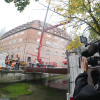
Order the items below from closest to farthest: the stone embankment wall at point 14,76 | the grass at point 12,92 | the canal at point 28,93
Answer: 1. the canal at point 28,93
2. the grass at point 12,92
3. the stone embankment wall at point 14,76

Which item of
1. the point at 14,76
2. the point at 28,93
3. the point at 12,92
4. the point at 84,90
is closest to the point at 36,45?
the point at 14,76

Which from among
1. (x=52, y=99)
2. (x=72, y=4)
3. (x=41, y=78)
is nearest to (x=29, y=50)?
(x=41, y=78)

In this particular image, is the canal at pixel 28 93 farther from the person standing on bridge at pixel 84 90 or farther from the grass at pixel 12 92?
the person standing on bridge at pixel 84 90

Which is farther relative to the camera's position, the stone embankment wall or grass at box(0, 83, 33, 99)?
the stone embankment wall

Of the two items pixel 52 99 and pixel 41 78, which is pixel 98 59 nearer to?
pixel 52 99

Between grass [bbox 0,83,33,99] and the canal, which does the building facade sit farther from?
grass [bbox 0,83,33,99]

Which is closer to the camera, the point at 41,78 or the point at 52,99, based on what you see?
the point at 52,99

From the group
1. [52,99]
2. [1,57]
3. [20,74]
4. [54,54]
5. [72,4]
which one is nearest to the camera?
[72,4]

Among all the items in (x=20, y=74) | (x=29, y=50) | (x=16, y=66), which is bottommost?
(x=20, y=74)

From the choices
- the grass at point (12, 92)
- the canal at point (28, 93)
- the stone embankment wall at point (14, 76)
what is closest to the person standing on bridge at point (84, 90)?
the canal at point (28, 93)

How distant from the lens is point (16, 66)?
11500 millimetres

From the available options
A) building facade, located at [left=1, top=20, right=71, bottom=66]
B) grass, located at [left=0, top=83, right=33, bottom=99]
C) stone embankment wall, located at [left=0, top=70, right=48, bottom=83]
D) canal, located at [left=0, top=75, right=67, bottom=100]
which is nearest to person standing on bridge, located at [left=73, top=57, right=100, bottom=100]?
canal, located at [left=0, top=75, right=67, bottom=100]

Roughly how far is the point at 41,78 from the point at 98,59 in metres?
14.9

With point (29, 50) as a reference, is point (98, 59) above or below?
below
